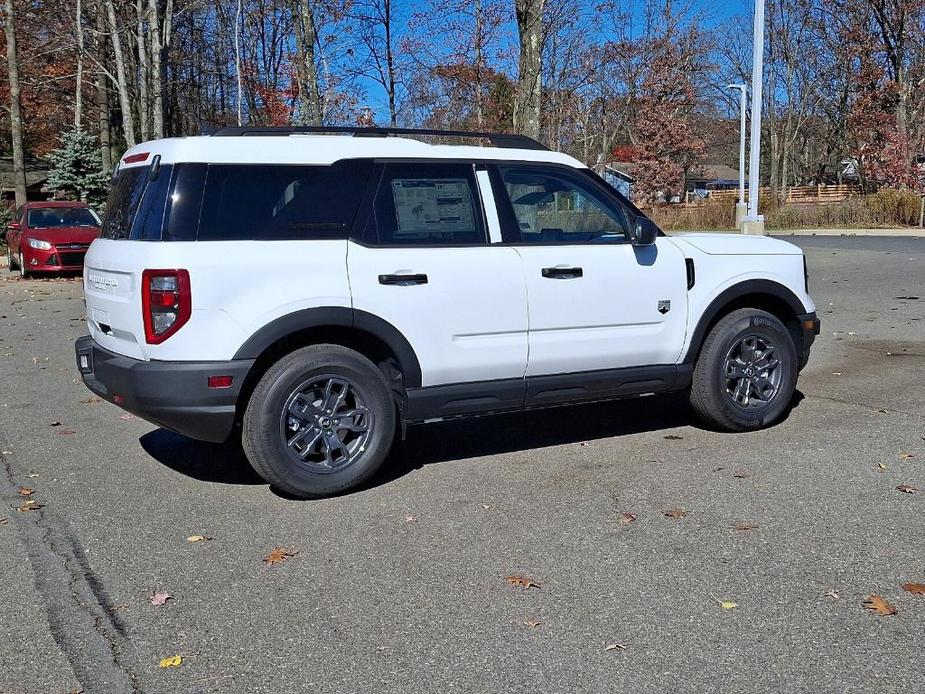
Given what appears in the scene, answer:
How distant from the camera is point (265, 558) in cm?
455

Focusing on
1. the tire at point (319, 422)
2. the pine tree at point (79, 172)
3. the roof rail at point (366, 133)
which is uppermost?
the pine tree at point (79, 172)

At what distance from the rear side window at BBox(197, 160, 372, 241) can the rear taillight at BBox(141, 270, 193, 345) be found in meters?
0.27

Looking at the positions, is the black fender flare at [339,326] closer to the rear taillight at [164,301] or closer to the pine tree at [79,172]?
the rear taillight at [164,301]

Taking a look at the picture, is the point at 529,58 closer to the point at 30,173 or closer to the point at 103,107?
the point at 103,107

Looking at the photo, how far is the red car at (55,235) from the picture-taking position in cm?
1984

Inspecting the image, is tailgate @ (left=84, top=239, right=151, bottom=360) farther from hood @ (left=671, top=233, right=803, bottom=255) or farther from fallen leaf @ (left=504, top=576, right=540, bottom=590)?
hood @ (left=671, top=233, right=803, bottom=255)

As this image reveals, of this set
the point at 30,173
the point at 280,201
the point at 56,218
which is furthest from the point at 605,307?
the point at 30,173

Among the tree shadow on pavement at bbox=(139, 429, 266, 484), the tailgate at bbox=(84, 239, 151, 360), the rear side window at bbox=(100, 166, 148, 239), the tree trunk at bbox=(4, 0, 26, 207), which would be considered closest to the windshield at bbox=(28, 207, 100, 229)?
the tree trunk at bbox=(4, 0, 26, 207)

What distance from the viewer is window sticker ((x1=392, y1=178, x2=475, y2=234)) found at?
566 cm

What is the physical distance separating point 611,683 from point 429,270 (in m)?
2.85

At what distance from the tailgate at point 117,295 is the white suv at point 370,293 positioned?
0.06 feet

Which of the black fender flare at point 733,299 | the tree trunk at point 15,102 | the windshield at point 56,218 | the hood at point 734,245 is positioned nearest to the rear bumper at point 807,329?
the black fender flare at point 733,299

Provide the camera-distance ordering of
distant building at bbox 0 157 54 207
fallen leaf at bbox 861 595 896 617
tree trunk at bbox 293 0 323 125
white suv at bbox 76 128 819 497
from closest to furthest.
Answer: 1. fallen leaf at bbox 861 595 896 617
2. white suv at bbox 76 128 819 497
3. tree trunk at bbox 293 0 323 125
4. distant building at bbox 0 157 54 207

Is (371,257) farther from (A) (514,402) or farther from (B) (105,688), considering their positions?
(B) (105,688)
